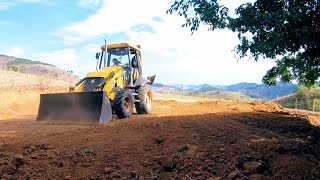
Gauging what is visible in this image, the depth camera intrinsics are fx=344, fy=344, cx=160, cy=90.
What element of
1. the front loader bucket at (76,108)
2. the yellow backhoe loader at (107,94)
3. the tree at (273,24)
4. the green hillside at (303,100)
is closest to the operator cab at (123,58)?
the yellow backhoe loader at (107,94)

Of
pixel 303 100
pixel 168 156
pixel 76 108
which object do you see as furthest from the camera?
pixel 303 100

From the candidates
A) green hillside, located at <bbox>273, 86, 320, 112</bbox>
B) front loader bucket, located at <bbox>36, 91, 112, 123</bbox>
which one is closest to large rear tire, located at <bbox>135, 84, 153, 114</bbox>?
front loader bucket, located at <bbox>36, 91, 112, 123</bbox>

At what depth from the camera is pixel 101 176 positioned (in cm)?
516

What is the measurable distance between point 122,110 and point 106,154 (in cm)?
596

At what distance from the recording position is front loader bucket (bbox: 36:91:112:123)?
1118 cm

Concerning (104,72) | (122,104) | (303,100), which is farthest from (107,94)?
(303,100)

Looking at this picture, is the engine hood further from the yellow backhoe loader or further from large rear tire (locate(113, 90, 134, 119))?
large rear tire (locate(113, 90, 134, 119))

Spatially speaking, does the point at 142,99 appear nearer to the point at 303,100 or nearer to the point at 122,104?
the point at 122,104

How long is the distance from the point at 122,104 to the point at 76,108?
5.28 ft

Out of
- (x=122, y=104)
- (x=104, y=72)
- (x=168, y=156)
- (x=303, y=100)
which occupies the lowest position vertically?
(x=168, y=156)

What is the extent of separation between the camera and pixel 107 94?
12.2 m

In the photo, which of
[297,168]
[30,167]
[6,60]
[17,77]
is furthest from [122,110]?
[6,60]

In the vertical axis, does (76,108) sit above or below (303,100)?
above

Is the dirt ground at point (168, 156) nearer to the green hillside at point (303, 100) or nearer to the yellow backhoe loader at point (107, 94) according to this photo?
the yellow backhoe loader at point (107, 94)
